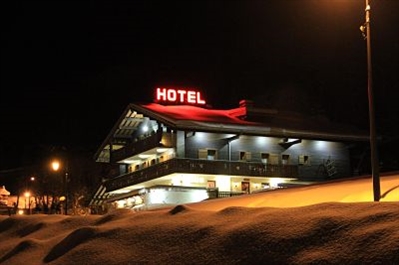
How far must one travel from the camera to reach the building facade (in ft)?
193

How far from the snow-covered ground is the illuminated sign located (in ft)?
188

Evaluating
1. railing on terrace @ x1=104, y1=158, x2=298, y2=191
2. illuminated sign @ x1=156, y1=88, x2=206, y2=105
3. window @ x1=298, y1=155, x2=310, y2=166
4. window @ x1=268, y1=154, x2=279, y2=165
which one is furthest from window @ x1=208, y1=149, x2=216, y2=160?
illuminated sign @ x1=156, y1=88, x2=206, y2=105

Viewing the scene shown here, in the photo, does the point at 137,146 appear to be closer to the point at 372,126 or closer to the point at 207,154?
the point at 207,154

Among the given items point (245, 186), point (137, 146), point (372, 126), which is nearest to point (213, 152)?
point (245, 186)

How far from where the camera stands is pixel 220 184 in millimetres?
61031

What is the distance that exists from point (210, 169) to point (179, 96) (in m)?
16.0

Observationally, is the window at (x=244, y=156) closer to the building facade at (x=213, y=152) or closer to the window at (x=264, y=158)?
the building facade at (x=213, y=152)

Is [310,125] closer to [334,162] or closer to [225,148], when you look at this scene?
[334,162]

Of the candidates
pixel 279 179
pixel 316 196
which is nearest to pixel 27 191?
pixel 279 179

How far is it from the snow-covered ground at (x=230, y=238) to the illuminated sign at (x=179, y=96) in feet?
188

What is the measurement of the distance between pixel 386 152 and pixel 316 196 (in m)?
58.4

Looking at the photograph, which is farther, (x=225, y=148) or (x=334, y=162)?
(x=334, y=162)

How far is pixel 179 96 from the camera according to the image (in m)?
72.9

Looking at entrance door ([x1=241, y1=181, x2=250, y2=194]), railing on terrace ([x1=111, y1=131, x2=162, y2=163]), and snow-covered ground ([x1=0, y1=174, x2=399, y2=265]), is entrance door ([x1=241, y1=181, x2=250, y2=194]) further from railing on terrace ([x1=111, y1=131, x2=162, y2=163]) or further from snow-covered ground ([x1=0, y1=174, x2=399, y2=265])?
snow-covered ground ([x1=0, y1=174, x2=399, y2=265])
